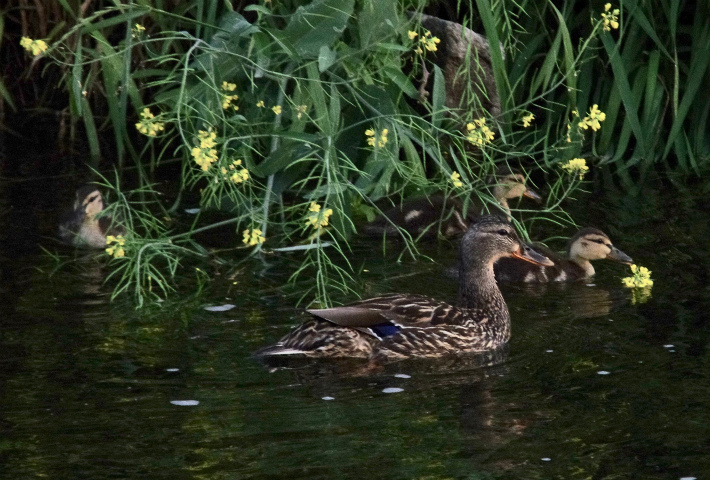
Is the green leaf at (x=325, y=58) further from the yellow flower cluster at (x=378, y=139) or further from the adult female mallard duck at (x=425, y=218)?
the adult female mallard duck at (x=425, y=218)

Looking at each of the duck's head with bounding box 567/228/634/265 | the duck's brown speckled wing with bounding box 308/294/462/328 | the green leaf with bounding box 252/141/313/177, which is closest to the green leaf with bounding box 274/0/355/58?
the green leaf with bounding box 252/141/313/177

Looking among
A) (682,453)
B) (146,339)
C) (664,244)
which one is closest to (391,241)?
(664,244)

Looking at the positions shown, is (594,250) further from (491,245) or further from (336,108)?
(336,108)

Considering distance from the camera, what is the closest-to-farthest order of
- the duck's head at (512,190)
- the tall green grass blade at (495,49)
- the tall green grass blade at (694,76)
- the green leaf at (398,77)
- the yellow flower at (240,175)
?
the yellow flower at (240,175) < the green leaf at (398,77) < the tall green grass blade at (495,49) < the duck's head at (512,190) < the tall green grass blade at (694,76)

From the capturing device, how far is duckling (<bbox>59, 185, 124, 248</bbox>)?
7.15 meters

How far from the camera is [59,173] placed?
8.55 metres

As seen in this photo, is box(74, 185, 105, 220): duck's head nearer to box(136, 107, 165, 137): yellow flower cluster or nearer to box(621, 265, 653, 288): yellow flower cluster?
box(136, 107, 165, 137): yellow flower cluster

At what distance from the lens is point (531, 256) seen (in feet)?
21.0

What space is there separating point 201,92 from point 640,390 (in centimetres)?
250

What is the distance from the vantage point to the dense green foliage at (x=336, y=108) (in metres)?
6.07

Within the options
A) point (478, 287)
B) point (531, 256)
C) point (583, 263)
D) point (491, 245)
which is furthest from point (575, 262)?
point (478, 287)

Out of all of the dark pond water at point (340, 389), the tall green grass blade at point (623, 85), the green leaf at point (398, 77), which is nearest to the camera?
the dark pond water at point (340, 389)

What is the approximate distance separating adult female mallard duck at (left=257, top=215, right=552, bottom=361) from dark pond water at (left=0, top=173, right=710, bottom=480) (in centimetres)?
10

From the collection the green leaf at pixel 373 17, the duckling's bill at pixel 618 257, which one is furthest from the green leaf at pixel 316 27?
the duckling's bill at pixel 618 257
